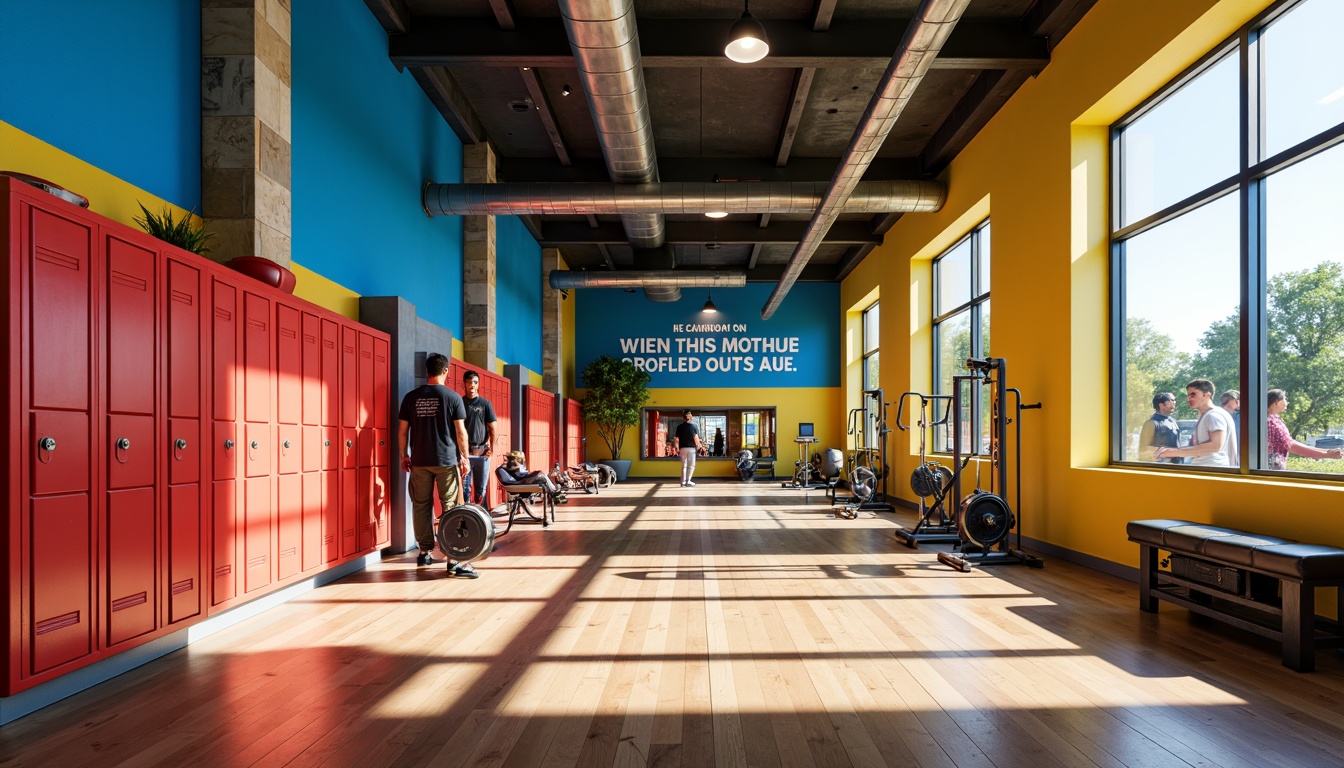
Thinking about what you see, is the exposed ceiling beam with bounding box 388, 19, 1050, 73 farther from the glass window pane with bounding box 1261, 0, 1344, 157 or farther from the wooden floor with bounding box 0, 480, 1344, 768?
the wooden floor with bounding box 0, 480, 1344, 768

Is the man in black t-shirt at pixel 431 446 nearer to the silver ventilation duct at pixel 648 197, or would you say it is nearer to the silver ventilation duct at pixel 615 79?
the silver ventilation duct at pixel 615 79

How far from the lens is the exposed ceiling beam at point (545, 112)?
294 inches

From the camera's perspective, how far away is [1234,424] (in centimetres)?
455

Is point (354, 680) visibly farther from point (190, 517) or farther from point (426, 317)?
point (426, 317)

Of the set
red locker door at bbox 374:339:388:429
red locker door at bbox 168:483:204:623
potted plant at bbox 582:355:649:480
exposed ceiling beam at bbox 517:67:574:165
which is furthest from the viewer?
potted plant at bbox 582:355:649:480

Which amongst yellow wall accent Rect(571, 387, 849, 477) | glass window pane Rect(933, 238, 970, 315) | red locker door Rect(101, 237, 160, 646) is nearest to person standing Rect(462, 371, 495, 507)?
red locker door Rect(101, 237, 160, 646)

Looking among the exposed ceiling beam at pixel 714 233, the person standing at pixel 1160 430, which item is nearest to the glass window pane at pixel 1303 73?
the person standing at pixel 1160 430

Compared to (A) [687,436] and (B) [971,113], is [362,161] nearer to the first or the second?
(B) [971,113]

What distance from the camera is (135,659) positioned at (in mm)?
3160

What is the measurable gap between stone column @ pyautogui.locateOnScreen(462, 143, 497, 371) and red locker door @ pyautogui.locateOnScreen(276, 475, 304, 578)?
4848 millimetres

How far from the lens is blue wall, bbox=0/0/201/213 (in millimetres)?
3102

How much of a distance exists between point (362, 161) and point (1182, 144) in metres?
6.07

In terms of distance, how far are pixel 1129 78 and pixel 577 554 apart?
210 inches

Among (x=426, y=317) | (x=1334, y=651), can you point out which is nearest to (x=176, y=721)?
(x=1334, y=651)
